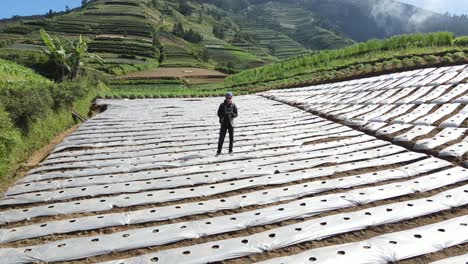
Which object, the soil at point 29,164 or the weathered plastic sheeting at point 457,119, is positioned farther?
the weathered plastic sheeting at point 457,119

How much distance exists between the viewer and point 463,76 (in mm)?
10773

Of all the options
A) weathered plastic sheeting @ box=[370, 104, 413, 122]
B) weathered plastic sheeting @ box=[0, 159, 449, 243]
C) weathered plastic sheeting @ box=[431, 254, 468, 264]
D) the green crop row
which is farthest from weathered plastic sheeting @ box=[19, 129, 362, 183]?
the green crop row

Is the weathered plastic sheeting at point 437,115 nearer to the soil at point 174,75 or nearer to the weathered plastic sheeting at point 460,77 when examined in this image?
the weathered plastic sheeting at point 460,77

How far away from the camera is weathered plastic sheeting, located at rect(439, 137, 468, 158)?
5.25m

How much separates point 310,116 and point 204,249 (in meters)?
7.32

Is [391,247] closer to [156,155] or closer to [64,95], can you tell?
[156,155]

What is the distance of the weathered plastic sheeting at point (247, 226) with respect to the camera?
3047 mm

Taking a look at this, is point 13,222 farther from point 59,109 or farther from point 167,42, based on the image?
point 167,42

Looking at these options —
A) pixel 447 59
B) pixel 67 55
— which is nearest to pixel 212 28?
pixel 67 55

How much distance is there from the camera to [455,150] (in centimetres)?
538

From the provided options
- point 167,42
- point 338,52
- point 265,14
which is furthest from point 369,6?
point 338,52

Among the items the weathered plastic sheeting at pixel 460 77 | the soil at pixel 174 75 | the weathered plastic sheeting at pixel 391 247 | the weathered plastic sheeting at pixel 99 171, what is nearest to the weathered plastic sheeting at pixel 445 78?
the weathered plastic sheeting at pixel 460 77

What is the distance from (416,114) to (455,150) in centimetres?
285

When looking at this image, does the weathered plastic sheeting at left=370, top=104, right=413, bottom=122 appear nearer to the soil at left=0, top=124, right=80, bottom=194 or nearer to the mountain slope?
the soil at left=0, top=124, right=80, bottom=194
